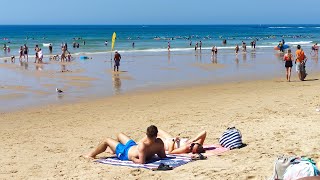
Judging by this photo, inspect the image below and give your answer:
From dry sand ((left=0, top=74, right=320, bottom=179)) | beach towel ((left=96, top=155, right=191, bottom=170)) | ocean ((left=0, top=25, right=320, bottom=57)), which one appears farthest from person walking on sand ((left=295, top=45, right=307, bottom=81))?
ocean ((left=0, top=25, right=320, bottom=57))

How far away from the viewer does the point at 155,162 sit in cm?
738

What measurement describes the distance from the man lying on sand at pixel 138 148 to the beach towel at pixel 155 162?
0.29 ft

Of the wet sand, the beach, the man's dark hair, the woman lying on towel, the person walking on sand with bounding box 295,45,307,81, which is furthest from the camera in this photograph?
the person walking on sand with bounding box 295,45,307,81

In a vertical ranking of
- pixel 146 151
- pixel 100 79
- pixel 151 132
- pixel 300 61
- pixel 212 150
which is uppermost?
pixel 300 61

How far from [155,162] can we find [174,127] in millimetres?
3006

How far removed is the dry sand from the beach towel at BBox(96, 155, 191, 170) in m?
0.17

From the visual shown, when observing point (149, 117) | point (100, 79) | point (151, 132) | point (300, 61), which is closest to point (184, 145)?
point (151, 132)

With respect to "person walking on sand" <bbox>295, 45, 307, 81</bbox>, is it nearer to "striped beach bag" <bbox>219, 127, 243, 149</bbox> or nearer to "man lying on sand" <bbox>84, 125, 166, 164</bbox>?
"striped beach bag" <bbox>219, 127, 243, 149</bbox>

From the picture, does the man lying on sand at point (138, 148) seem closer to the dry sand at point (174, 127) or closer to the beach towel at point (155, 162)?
the beach towel at point (155, 162)

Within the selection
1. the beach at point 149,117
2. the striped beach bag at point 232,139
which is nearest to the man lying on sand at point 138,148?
the beach at point 149,117

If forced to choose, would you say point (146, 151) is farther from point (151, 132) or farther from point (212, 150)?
point (212, 150)

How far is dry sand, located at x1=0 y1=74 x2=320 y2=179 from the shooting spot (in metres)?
6.99

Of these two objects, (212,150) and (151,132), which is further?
(212,150)

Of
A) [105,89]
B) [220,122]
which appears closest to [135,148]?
[220,122]
